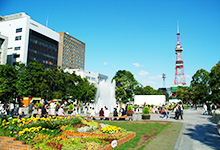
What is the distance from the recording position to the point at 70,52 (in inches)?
5012

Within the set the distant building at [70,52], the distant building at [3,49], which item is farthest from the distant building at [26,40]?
the distant building at [70,52]

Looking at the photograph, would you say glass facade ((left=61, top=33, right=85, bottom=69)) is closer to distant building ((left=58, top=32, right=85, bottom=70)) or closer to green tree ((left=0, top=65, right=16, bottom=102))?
distant building ((left=58, top=32, right=85, bottom=70))

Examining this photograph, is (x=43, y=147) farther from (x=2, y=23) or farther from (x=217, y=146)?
(x=2, y=23)

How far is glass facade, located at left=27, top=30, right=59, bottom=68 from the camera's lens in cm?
7019

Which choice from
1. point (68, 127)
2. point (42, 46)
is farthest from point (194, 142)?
point (42, 46)

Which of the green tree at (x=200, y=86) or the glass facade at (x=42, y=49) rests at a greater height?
the glass facade at (x=42, y=49)

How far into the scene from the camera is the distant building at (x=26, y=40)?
221 ft

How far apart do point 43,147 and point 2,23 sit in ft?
269

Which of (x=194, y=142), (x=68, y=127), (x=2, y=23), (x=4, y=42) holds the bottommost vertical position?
(x=194, y=142)

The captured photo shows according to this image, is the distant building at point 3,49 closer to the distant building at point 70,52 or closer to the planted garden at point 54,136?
the planted garden at point 54,136

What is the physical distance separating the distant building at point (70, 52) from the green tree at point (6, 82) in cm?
7436

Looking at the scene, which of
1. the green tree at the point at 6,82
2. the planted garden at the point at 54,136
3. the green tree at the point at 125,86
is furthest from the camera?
the green tree at the point at 125,86

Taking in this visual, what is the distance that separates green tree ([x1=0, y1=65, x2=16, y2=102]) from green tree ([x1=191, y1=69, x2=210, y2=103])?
51230mm

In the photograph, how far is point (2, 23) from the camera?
73.9 metres
